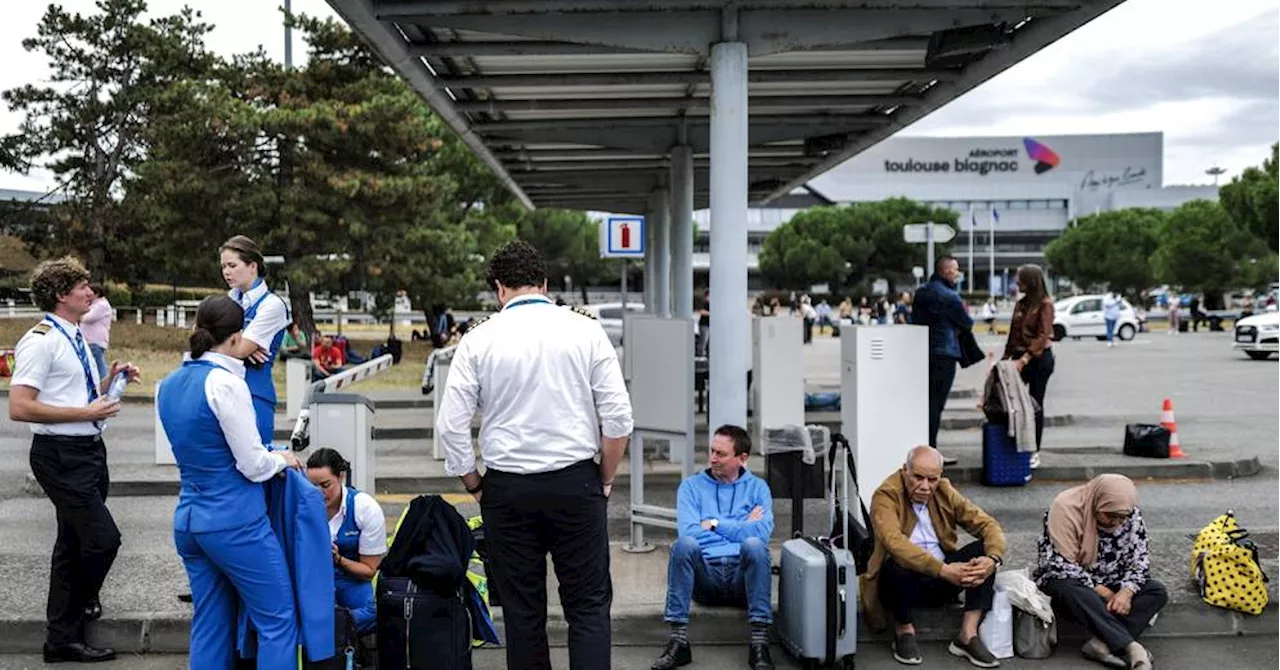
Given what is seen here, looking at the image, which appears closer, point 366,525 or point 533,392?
point 533,392

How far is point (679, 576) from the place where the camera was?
18.7ft

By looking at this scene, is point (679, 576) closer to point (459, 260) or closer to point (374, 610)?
point (374, 610)

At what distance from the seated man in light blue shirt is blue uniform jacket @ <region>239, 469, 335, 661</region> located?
6.11 ft

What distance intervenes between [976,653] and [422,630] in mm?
2789

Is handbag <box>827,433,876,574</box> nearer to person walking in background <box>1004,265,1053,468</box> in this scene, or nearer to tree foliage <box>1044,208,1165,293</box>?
person walking in background <box>1004,265,1053,468</box>

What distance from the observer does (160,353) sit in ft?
88.3

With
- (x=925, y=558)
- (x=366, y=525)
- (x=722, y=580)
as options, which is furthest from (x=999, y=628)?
(x=366, y=525)

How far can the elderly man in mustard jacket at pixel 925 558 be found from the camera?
5.69m

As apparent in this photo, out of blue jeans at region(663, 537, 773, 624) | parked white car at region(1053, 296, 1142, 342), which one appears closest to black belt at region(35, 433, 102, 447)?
blue jeans at region(663, 537, 773, 624)

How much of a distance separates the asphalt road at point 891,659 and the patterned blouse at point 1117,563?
15.5 inches

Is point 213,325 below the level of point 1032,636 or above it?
above

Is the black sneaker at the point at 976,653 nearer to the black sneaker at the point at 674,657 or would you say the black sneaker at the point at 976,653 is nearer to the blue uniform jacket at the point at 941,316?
the black sneaker at the point at 674,657

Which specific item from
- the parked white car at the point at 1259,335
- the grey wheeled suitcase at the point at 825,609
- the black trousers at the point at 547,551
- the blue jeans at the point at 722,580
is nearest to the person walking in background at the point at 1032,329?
the blue jeans at the point at 722,580

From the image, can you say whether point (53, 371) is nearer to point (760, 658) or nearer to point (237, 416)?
point (237, 416)
